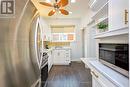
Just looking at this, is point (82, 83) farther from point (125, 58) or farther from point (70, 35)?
point (70, 35)

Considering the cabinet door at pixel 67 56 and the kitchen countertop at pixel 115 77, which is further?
the cabinet door at pixel 67 56

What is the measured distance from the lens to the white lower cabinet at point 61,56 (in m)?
8.59

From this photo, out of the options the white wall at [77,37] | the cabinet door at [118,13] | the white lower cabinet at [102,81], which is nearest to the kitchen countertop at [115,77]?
the white lower cabinet at [102,81]

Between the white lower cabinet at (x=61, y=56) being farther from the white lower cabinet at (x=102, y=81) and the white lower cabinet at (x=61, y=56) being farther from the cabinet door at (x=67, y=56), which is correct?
the white lower cabinet at (x=102, y=81)

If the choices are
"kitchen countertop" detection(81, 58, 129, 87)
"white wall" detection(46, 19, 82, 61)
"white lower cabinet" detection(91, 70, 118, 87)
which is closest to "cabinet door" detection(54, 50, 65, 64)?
"white wall" detection(46, 19, 82, 61)

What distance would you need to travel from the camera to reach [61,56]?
862 cm

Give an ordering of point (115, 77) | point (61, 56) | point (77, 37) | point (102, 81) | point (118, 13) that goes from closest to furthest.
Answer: point (115, 77) → point (118, 13) → point (102, 81) → point (61, 56) → point (77, 37)

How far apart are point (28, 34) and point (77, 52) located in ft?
26.7

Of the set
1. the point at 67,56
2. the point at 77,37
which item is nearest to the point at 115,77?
the point at 67,56

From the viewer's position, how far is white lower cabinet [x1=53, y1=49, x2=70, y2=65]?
28.2 ft

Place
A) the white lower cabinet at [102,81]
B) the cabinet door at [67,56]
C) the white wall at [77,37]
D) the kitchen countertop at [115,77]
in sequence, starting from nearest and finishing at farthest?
the kitchen countertop at [115,77] → the white lower cabinet at [102,81] → the cabinet door at [67,56] → the white wall at [77,37]

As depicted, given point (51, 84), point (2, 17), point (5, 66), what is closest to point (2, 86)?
point (5, 66)

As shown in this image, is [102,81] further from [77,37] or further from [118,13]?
[77,37]

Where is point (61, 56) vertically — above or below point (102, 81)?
below
